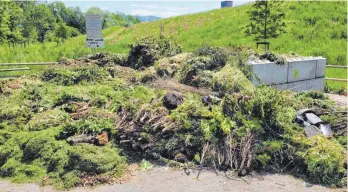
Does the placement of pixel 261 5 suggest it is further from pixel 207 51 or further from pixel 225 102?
pixel 225 102

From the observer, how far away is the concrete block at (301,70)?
31.0 ft

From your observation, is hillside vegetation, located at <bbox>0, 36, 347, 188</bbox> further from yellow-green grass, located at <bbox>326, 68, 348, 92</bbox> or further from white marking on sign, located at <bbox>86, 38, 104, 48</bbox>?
white marking on sign, located at <bbox>86, 38, 104, 48</bbox>

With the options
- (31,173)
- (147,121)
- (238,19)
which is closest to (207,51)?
(147,121)

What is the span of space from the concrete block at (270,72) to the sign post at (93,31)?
729 cm

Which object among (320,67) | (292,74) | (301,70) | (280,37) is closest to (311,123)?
(292,74)

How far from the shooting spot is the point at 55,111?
23.8ft

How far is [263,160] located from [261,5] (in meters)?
9.30

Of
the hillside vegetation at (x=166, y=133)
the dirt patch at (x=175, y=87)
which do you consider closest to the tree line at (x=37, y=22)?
the dirt patch at (x=175, y=87)

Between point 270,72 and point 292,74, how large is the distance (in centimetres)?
90

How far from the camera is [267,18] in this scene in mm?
13445

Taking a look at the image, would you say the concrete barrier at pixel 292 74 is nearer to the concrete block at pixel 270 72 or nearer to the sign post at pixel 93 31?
the concrete block at pixel 270 72

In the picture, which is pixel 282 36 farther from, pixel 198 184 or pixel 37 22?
pixel 37 22

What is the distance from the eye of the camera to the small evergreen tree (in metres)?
13.2

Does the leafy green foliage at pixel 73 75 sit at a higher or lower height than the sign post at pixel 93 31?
lower
